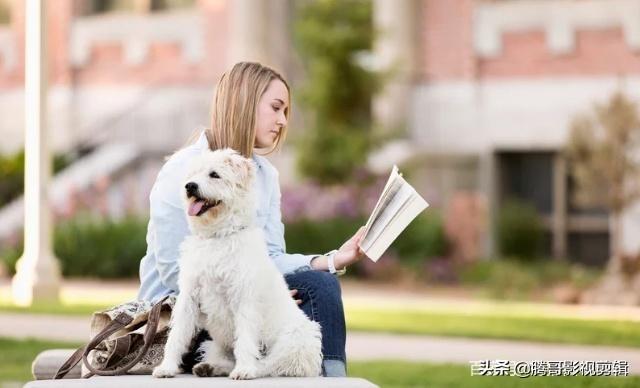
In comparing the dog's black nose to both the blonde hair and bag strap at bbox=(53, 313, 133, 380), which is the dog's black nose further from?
bag strap at bbox=(53, 313, 133, 380)

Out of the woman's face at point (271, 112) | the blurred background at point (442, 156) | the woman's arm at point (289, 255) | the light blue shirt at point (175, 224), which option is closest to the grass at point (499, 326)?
the blurred background at point (442, 156)

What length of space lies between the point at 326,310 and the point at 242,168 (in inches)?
29.9

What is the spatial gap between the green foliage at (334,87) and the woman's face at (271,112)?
50.4 ft

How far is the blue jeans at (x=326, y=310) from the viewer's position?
543cm

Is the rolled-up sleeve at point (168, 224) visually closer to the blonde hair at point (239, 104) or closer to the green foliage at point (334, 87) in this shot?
the blonde hair at point (239, 104)

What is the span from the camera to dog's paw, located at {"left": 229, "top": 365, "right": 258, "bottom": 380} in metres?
4.96

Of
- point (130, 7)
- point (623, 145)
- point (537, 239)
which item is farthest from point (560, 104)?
point (130, 7)

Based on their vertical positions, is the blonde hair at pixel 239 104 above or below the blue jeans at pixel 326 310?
above

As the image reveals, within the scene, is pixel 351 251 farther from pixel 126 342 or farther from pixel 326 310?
pixel 126 342

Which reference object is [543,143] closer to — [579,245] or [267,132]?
[579,245]

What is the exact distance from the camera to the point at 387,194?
5.35 meters

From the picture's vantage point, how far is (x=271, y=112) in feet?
18.2

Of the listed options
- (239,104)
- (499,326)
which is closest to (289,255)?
(239,104)

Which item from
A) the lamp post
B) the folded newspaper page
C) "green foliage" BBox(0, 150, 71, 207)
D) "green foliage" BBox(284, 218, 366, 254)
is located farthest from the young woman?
"green foliage" BBox(0, 150, 71, 207)
